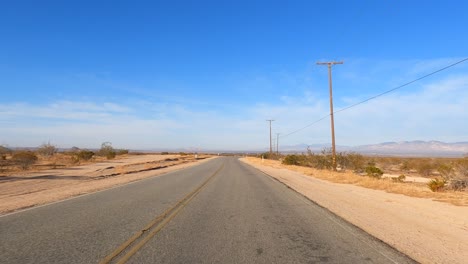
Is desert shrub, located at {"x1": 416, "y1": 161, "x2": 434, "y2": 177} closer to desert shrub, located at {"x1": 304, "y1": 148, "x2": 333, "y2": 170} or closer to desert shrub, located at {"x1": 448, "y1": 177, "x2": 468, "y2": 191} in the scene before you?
desert shrub, located at {"x1": 304, "y1": 148, "x2": 333, "y2": 170}

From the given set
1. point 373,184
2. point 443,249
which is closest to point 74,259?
point 443,249

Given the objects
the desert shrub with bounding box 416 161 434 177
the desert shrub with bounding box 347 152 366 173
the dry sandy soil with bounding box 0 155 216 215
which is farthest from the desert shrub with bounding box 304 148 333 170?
the dry sandy soil with bounding box 0 155 216 215

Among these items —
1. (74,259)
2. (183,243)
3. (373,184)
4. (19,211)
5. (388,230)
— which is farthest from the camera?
(373,184)

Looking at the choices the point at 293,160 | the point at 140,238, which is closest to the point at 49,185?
the point at 140,238

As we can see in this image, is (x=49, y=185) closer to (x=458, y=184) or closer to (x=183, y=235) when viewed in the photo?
(x=183, y=235)

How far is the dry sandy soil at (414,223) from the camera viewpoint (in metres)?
8.06

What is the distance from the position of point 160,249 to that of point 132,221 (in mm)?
3340

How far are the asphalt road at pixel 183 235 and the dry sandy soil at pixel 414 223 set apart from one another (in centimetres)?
53

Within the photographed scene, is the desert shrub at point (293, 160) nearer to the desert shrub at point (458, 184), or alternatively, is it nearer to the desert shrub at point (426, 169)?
the desert shrub at point (426, 169)

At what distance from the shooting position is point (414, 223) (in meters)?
11.3

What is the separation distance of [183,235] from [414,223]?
6.26 metres

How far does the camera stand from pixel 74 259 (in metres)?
6.82

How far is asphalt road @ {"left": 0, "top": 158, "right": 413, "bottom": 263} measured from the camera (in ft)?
23.3

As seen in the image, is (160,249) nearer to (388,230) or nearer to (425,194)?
(388,230)
